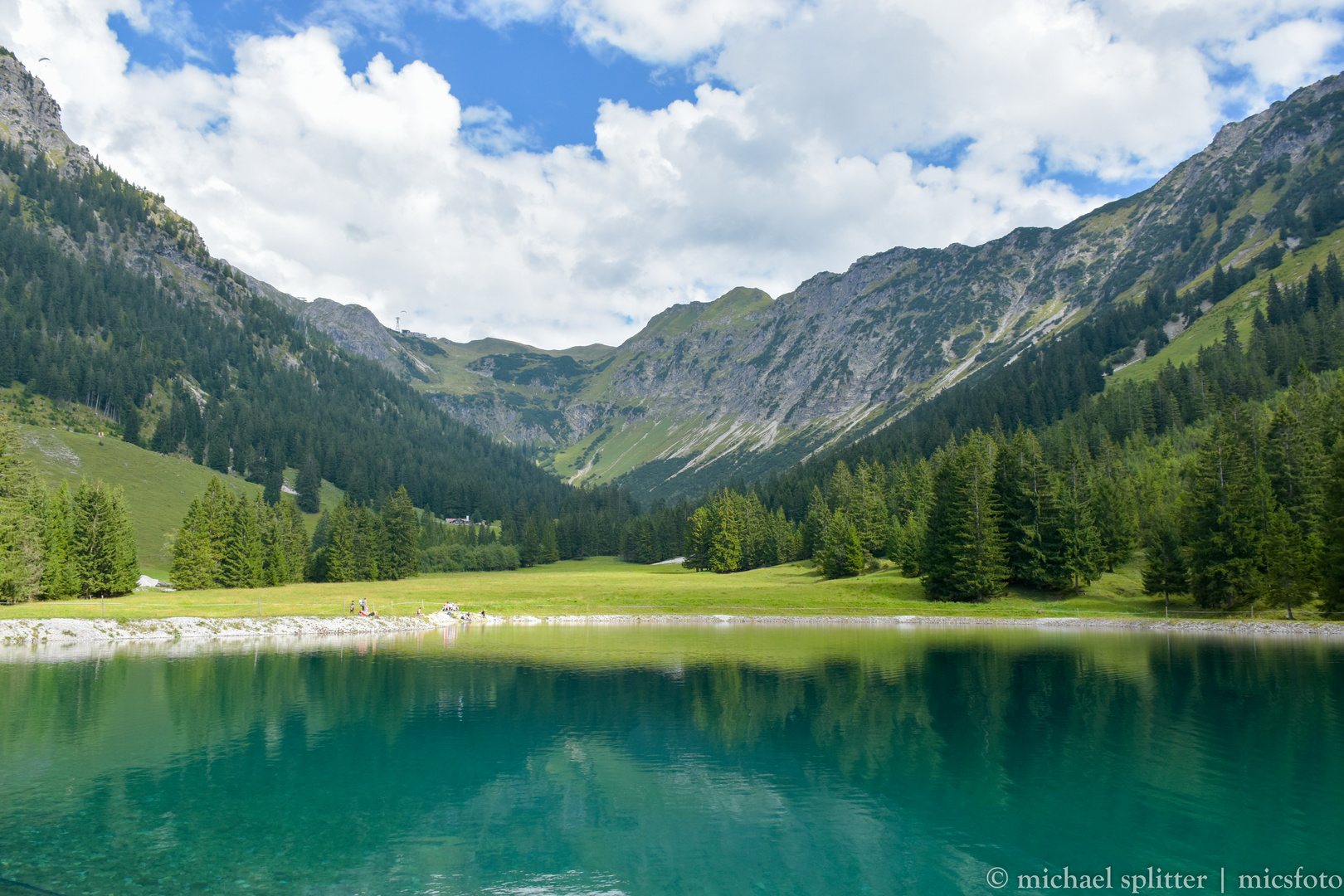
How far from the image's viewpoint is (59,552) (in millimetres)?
78188

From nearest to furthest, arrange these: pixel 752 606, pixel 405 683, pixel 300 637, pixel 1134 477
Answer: pixel 405 683
pixel 300 637
pixel 752 606
pixel 1134 477

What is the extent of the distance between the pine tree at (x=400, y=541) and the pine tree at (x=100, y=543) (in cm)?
5148

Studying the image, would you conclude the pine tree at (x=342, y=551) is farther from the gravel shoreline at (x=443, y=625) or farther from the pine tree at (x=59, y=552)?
the gravel shoreline at (x=443, y=625)

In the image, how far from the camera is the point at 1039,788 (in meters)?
22.0

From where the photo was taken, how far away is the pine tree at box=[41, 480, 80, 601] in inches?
3014

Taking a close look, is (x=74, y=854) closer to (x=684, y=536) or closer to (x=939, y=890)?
(x=939, y=890)

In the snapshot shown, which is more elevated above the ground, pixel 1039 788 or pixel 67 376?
pixel 67 376

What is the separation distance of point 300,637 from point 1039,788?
212 feet

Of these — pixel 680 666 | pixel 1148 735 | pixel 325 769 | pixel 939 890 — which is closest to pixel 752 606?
pixel 680 666

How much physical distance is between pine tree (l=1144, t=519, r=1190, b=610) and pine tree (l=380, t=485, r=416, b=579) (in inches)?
4826

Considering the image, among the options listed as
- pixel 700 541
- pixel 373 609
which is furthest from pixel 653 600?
pixel 700 541

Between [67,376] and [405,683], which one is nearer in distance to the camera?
[405,683]

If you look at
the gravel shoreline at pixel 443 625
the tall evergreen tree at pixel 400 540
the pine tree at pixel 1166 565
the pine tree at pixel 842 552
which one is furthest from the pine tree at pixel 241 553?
the pine tree at pixel 1166 565

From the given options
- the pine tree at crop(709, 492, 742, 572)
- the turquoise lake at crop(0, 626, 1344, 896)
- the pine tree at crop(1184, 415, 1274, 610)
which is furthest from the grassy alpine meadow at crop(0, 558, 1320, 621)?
the turquoise lake at crop(0, 626, 1344, 896)
